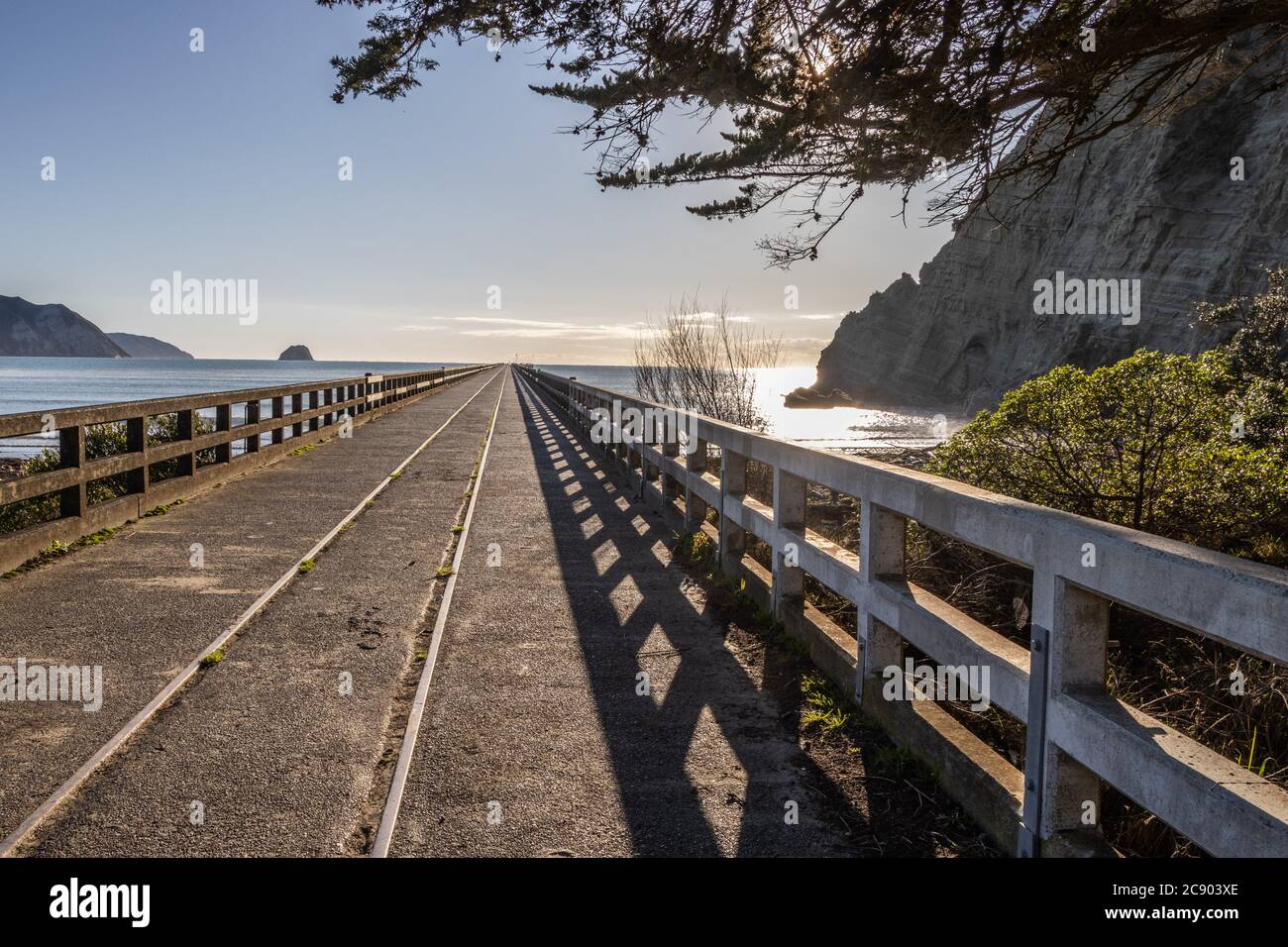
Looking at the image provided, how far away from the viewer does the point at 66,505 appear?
30.0ft

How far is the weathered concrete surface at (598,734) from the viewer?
371cm

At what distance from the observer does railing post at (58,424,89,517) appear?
29.8ft

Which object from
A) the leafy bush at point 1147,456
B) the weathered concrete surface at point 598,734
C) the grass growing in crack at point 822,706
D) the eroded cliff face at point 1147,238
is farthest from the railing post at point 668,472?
the eroded cliff face at point 1147,238

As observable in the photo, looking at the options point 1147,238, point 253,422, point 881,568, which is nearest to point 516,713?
point 881,568

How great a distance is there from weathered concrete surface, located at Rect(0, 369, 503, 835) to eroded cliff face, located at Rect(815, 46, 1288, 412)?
21.1 meters

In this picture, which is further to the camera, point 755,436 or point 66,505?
point 66,505

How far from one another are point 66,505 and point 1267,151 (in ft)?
155

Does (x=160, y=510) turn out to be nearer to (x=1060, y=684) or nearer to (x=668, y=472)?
(x=668, y=472)

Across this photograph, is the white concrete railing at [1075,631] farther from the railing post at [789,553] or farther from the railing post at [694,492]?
the railing post at [694,492]

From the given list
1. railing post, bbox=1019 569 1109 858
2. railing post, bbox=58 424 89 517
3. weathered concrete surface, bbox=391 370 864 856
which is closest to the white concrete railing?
railing post, bbox=1019 569 1109 858

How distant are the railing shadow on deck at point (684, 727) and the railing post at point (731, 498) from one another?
0.49 meters

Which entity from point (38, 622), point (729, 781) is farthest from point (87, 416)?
point (729, 781)

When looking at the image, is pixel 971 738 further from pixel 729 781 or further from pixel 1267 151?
pixel 1267 151
